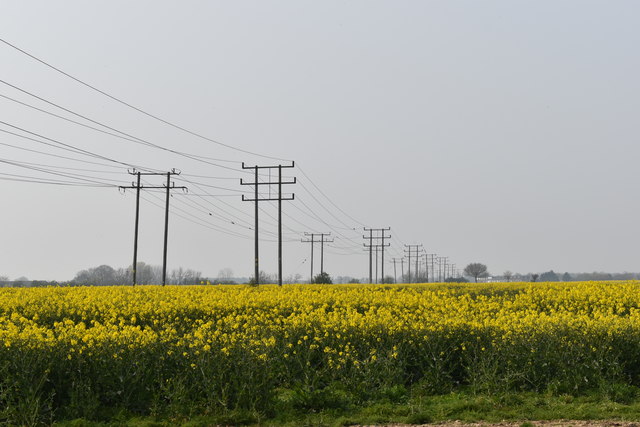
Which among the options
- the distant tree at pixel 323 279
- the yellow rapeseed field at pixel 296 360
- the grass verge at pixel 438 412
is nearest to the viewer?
the grass verge at pixel 438 412

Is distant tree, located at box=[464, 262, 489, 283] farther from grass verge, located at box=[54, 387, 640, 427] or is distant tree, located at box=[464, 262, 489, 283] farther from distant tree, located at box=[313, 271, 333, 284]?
grass verge, located at box=[54, 387, 640, 427]

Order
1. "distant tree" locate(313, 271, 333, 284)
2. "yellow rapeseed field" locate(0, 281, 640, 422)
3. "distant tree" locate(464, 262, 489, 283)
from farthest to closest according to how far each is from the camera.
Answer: "distant tree" locate(464, 262, 489, 283), "distant tree" locate(313, 271, 333, 284), "yellow rapeseed field" locate(0, 281, 640, 422)

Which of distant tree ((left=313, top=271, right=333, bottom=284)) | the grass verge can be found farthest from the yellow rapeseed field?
distant tree ((left=313, top=271, right=333, bottom=284))

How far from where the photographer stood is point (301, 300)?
20953mm

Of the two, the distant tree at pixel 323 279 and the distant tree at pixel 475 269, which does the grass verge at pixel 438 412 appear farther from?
the distant tree at pixel 475 269

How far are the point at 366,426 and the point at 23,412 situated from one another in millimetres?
5354

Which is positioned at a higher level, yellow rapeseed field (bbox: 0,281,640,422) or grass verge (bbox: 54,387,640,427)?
yellow rapeseed field (bbox: 0,281,640,422)

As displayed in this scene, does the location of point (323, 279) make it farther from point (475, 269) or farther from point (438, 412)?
point (475, 269)

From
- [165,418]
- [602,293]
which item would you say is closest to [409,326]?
[165,418]

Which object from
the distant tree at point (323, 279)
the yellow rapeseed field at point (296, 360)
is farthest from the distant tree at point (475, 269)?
the yellow rapeseed field at point (296, 360)

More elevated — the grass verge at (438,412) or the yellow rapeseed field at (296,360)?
the yellow rapeseed field at (296,360)

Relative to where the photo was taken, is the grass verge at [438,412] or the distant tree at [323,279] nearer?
the grass verge at [438,412]

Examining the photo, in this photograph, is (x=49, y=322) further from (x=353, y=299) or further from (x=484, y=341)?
(x=484, y=341)

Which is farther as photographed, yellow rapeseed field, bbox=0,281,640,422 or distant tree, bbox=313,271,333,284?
distant tree, bbox=313,271,333,284
